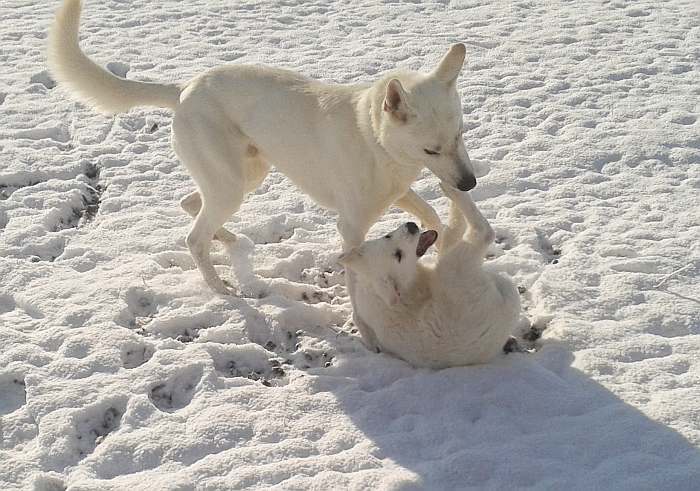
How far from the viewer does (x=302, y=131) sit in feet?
15.5

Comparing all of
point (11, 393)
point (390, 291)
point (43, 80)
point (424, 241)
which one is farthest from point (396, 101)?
point (43, 80)

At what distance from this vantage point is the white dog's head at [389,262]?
430 cm

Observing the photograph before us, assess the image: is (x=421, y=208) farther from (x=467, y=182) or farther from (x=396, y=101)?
(x=396, y=101)

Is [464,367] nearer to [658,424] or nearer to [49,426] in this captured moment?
[658,424]

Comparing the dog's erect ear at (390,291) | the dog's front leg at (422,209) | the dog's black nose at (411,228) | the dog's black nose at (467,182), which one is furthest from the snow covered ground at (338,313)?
the dog's black nose at (467,182)

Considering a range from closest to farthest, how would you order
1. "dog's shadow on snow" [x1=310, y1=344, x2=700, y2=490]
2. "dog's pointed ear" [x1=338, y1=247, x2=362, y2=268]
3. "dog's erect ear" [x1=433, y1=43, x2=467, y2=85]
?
"dog's shadow on snow" [x1=310, y1=344, x2=700, y2=490], "dog's erect ear" [x1=433, y1=43, x2=467, y2=85], "dog's pointed ear" [x1=338, y1=247, x2=362, y2=268]

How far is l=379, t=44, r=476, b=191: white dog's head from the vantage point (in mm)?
4117

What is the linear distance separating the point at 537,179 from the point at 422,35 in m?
3.79

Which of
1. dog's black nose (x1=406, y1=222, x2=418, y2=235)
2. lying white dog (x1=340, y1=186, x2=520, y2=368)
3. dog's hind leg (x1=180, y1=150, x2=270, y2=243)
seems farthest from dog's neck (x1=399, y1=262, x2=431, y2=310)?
dog's hind leg (x1=180, y1=150, x2=270, y2=243)

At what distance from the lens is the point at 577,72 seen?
8156 mm

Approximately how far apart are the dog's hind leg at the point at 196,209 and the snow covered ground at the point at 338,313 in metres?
0.11

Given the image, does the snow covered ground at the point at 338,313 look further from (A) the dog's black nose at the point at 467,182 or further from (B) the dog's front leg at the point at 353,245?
(A) the dog's black nose at the point at 467,182

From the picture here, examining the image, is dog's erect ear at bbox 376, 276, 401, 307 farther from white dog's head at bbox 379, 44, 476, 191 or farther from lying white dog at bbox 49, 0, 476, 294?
white dog's head at bbox 379, 44, 476, 191

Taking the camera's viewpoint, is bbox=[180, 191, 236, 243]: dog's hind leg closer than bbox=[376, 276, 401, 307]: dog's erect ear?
No
